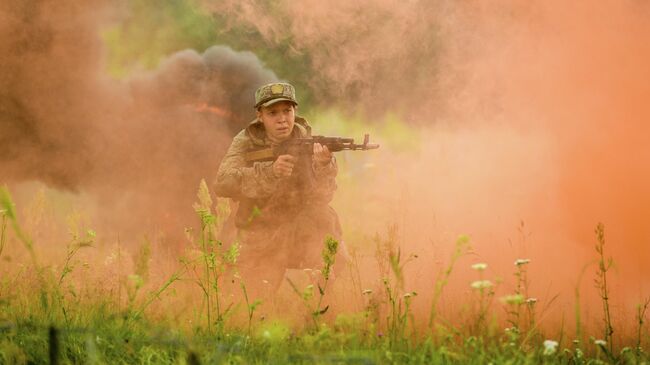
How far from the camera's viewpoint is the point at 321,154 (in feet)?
15.9

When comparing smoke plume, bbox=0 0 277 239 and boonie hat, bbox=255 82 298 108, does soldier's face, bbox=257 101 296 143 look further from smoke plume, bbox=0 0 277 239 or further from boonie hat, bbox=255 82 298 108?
smoke plume, bbox=0 0 277 239

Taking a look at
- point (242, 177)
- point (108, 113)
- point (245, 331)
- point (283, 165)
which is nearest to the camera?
point (245, 331)

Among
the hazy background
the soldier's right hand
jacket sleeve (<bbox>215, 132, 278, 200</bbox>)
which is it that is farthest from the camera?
the hazy background

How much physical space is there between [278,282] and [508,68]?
367 centimetres

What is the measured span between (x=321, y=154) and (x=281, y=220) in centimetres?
63

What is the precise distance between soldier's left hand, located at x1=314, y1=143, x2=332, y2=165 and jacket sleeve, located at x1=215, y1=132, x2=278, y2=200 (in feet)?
1.09

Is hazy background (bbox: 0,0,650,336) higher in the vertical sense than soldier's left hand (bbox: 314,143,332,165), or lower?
higher

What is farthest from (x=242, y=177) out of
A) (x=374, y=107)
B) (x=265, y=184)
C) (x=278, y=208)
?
(x=374, y=107)

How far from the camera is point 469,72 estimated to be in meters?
7.29

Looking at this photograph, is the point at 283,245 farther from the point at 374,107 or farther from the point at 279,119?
the point at 374,107

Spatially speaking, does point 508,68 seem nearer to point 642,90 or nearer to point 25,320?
point 642,90

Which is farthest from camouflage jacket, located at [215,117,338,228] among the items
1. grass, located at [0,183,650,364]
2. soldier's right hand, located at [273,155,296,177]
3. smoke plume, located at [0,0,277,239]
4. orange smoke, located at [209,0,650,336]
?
smoke plume, located at [0,0,277,239]

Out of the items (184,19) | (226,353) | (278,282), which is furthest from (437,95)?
(226,353)

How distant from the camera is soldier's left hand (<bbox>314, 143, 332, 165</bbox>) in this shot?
4809mm
